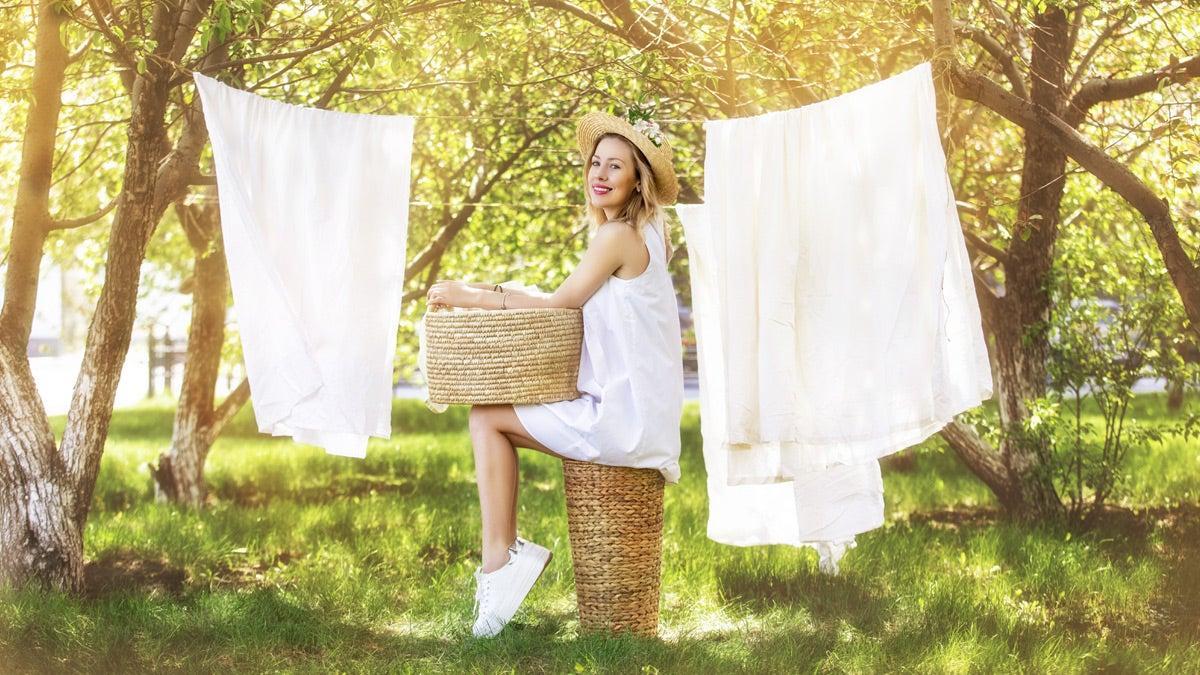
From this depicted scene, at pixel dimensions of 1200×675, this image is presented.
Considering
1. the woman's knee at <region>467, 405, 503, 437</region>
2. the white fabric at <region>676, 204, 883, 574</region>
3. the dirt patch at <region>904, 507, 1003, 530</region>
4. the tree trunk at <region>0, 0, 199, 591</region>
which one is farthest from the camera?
the dirt patch at <region>904, 507, 1003, 530</region>

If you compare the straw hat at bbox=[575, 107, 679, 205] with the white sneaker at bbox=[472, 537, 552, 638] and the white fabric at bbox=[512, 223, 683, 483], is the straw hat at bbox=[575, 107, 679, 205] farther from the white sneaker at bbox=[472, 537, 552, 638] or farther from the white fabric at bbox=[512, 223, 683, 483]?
the white sneaker at bbox=[472, 537, 552, 638]

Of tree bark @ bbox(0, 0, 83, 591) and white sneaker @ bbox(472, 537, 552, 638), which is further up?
tree bark @ bbox(0, 0, 83, 591)

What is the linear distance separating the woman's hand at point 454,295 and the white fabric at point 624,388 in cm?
34

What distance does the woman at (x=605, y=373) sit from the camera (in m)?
3.43

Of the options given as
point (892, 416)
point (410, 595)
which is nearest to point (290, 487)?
point (410, 595)

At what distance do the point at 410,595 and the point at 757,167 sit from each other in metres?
2.09

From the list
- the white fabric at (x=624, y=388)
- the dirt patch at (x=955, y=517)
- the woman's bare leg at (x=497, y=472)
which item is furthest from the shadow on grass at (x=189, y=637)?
the dirt patch at (x=955, y=517)

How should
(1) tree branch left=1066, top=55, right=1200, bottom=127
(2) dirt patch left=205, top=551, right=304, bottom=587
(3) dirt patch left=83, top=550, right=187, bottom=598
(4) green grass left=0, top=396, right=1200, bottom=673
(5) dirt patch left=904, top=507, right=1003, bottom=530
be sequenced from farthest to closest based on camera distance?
(5) dirt patch left=904, top=507, right=1003, bottom=530 < (2) dirt patch left=205, top=551, right=304, bottom=587 < (3) dirt patch left=83, top=550, right=187, bottom=598 < (1) tree branch left=1066, top=55, right=1200, bottom=127 < (4) green grass left=0, top=396, right=1200, bottom=673

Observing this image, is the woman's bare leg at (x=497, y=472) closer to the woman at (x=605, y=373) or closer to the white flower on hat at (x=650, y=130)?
the woman at (x=605, y=373)

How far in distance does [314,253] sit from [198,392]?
3.02 m

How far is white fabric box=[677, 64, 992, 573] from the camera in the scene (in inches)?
A: 128

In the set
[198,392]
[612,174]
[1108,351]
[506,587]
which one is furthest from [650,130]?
[198,392]

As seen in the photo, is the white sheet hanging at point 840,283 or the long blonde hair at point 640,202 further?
the long blonde hair at point 640,202

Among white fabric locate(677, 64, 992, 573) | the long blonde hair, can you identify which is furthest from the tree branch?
the long blonde hair
